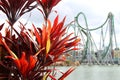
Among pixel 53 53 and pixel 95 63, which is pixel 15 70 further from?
pixel 95 63

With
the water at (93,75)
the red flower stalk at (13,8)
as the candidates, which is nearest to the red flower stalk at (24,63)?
the red flower stalk at (13,8)

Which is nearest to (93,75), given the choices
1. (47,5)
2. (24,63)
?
(47,5)

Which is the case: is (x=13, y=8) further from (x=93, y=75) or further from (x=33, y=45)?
(x=93, y=75)

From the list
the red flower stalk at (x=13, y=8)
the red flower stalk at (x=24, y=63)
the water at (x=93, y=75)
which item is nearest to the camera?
the red flower stalk at (x=24, y=63)

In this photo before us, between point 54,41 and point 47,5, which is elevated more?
point 47,5

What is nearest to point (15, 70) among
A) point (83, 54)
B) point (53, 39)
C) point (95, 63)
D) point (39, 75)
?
point (39, 75)

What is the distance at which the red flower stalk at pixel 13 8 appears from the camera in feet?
9.04

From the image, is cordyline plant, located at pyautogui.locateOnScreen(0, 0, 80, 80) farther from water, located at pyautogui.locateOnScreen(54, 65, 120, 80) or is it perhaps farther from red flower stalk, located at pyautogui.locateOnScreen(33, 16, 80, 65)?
water, located at pyautogui.locateOnScreen(54, 65, 120, 80)

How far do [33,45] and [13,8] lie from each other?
319 mm

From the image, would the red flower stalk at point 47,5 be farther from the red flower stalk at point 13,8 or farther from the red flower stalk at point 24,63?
the red flower stalk at point 24,63

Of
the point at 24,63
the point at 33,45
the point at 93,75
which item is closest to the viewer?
the point at 24,63

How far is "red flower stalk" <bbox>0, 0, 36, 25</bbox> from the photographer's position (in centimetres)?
276

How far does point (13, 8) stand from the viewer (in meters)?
2.76

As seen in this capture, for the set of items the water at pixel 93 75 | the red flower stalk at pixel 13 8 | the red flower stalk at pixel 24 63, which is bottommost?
the water at pixel 93 75
